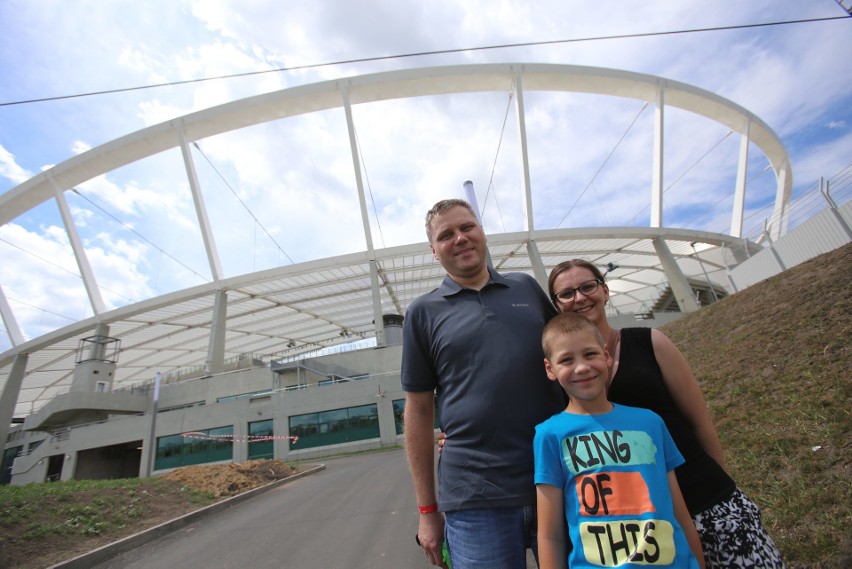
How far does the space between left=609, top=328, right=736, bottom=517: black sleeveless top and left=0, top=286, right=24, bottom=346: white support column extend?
1781 inches

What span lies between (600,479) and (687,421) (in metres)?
0.51

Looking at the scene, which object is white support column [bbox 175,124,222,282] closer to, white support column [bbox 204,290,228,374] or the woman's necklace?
white support column [bbox 204,290,228,374]

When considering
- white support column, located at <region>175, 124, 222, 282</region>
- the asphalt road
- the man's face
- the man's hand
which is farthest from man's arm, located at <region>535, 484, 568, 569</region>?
white support column, located at <region>175, 124, 222, 282</region>

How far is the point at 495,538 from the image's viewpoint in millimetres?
1442

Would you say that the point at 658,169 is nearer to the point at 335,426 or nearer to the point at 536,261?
the point at 536,261

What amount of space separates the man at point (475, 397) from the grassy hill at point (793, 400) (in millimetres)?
2543

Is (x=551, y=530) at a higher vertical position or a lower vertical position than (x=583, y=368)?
lower

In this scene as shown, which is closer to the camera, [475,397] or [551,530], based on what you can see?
[551,530]

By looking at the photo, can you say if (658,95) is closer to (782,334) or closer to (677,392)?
(782,334)

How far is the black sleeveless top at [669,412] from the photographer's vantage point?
144 cm

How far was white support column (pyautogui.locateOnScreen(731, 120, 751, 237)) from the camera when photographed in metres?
32.1

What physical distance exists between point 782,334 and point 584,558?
7.54 m

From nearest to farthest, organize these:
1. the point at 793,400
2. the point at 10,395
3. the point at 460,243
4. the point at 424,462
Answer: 1. the point at 424,462
2. the point at 460,243
3. the point at 793,400
4. the point at 10,395

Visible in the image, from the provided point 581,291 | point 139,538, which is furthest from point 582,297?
point 139,538
